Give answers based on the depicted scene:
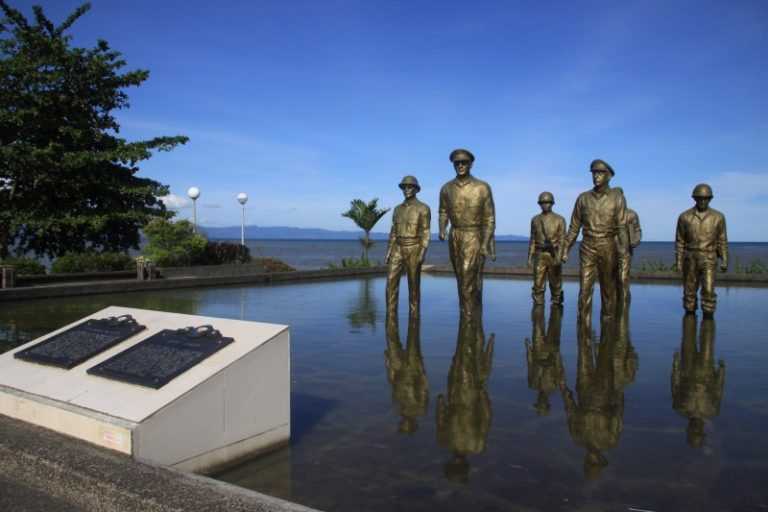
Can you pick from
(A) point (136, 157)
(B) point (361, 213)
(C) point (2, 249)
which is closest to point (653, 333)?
(A) point (136, 157)

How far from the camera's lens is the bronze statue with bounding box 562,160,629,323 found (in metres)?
9.12

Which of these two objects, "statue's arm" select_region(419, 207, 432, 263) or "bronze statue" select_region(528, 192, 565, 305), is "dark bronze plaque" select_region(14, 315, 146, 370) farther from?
"bronze statue" select_region(528, 192, 565, 305)

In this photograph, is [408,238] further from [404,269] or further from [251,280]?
[251,280]

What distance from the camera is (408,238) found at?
9.98m

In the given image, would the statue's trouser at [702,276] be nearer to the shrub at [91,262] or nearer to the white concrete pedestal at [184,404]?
the white concrete pedestal at [184,404]

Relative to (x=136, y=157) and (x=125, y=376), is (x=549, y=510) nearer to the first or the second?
(x=125, y=376)

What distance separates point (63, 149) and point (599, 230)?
45.2ft

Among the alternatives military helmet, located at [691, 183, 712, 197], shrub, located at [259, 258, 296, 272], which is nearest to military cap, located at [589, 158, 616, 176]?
military helmet, located at [691, 183, 712, 197]

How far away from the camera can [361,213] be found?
30.4m

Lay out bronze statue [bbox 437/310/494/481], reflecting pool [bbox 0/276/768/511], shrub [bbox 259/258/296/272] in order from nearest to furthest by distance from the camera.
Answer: reflecting pool [bbox 0/276/768/511], bronze statue [bbox 437/310/494/481], shrub [bbox 259/258/296/272]

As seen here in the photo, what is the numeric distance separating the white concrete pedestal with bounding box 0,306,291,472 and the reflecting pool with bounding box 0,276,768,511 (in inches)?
9.0

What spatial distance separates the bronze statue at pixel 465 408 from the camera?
3.84m

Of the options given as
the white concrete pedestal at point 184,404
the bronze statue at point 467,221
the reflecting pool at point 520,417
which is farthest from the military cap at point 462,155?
the white concrete pedestal at point 184,404

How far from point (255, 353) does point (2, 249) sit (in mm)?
16302
